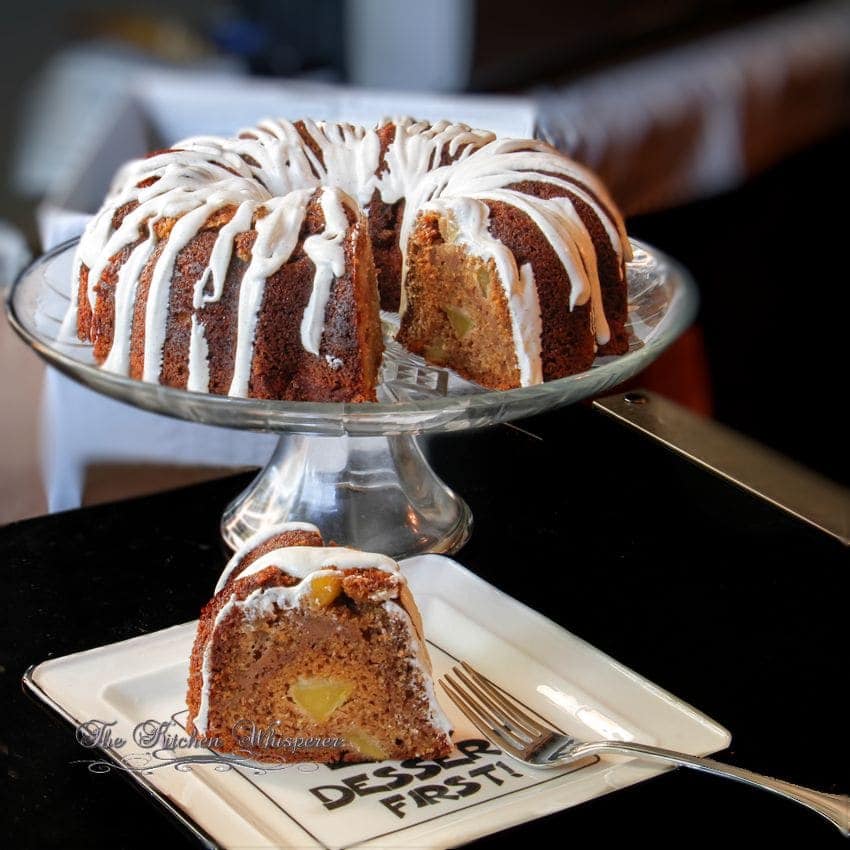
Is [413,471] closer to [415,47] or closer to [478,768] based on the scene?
[478,768]

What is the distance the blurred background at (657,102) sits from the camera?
2.69 m

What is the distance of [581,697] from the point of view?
1.00 m

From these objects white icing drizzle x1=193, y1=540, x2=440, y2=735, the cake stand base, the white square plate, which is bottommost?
the cake stand base

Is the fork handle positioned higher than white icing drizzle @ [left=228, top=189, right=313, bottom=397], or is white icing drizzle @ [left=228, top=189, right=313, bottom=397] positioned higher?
white icing drizzle @ [left=228, top=189, right=313, bottom=397]

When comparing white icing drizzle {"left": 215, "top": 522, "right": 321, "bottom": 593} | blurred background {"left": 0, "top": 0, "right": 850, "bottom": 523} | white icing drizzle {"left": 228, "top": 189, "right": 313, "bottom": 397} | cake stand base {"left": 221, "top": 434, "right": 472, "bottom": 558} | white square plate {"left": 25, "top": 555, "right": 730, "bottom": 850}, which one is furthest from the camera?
blurred background {"left": 0, "top": 0, "right": 850, "bottom": 523}

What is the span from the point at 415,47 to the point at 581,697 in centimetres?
200

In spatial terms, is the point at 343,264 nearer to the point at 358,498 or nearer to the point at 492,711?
the point at 358,498

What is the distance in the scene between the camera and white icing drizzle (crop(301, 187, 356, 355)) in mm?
1129

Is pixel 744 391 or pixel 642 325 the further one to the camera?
pixel 744 391

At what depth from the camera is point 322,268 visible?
1.13 m

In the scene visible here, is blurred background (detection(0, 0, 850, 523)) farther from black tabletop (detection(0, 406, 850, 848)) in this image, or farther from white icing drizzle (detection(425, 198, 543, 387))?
white icing drizzle (detection(425, 198, 543, 387))

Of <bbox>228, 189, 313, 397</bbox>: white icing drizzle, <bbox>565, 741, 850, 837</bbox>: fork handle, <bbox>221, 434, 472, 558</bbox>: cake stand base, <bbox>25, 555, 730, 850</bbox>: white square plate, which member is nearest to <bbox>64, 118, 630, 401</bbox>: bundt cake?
<bbox>228, 189, 313, 397</bbox>: white icing drizzle

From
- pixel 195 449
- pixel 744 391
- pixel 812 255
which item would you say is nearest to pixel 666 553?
pixel 195 449

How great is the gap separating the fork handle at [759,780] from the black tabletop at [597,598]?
0.02 meters
